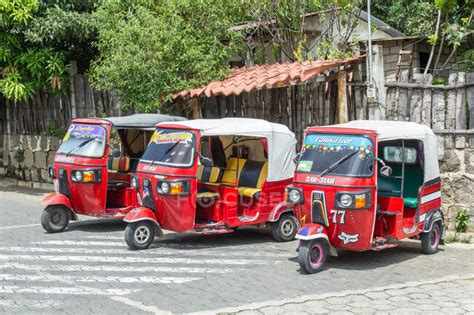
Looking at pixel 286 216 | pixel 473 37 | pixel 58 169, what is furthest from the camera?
pixel 473 37

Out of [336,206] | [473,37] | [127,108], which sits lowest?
[336,206]

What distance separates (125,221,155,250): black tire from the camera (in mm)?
9344

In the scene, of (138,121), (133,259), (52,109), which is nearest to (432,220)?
(133,259)

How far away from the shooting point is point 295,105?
41.2ft

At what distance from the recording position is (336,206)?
26.3 feet

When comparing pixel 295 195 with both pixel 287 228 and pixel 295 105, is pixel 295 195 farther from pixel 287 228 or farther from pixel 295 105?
pixel 295 105

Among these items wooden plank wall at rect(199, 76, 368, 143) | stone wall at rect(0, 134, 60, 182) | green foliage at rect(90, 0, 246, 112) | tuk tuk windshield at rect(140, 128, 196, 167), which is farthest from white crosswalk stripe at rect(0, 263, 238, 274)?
stone wall at rect(0, 134, 60, 182)

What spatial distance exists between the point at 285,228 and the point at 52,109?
9.71m

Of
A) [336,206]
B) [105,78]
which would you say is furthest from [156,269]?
[105,78]

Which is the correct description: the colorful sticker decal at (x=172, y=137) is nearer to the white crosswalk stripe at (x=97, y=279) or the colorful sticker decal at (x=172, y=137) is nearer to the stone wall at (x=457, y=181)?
the white crosswalk stripe at (x=97, y=279)

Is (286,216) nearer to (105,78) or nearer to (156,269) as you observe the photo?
(156,269)

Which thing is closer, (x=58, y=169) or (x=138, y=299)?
(x=138, y=299)

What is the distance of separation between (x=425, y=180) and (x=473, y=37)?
8.78 metres

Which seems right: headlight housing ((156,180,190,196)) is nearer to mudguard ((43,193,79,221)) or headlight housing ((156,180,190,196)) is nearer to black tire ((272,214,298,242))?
black tire ((272,214,298,242))
